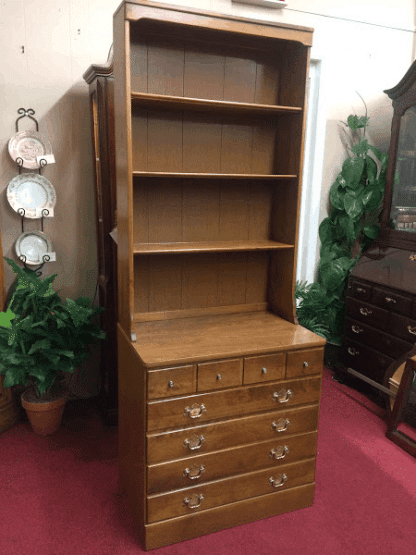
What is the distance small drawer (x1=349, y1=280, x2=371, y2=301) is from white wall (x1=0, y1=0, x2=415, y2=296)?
1270 mm

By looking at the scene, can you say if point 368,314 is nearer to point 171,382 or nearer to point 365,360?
point 365,360

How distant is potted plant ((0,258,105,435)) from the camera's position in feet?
8.65

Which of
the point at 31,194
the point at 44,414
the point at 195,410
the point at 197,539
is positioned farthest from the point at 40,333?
the point at 197,539

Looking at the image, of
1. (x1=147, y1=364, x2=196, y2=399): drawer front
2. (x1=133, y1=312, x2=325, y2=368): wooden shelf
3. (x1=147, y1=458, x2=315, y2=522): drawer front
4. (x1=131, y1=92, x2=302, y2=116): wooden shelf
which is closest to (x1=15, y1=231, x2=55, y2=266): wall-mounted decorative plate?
(x1=133, y1=312, x2=325, y2=368): wooden shelf

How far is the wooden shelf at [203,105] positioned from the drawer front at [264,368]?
1.11 m

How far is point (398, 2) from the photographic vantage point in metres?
3.58

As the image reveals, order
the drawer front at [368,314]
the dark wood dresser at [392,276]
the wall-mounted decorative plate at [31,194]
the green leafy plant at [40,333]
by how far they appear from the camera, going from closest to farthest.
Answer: the green leafy plant at [40,333]
the wall-mounted decorative plate at [31,194]
the dark wood dresser at [392,276]
the drawer front at [368,314]

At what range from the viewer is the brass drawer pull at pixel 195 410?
6.55 ft

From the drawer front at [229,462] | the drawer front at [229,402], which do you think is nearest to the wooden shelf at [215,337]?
the drawer front at [229,402]

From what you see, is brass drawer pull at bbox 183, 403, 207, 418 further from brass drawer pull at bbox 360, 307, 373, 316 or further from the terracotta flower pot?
brass drawer pull at bbox 360, 307, 373, 316

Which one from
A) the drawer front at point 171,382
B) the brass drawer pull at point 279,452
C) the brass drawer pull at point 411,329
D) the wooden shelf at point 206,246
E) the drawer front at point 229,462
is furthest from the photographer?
the brass drawer pull at point 411,329

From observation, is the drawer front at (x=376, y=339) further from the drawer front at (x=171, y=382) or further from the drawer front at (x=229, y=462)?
the drawer front at (x=171, y=382)

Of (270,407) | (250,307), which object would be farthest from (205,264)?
(270,407)

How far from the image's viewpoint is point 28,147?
2.77m
